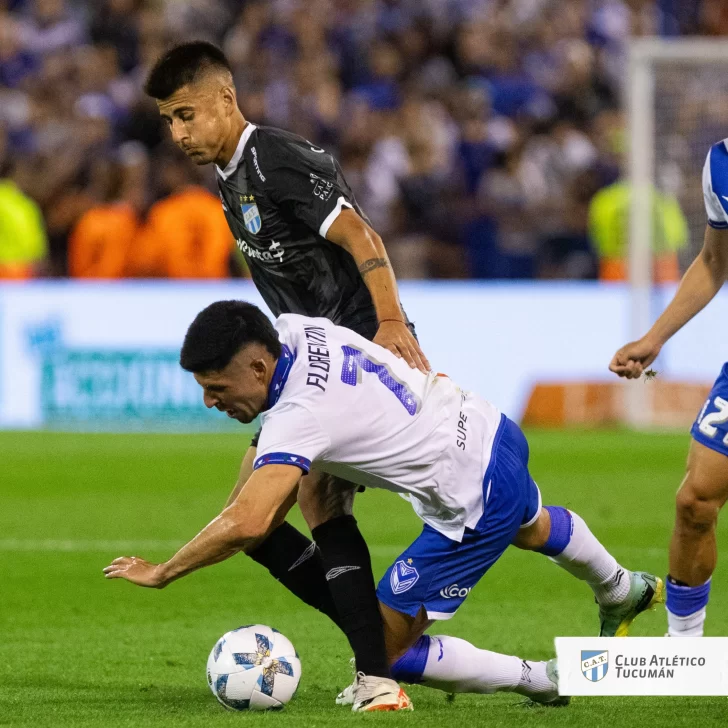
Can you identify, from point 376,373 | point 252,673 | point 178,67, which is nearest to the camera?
point 376,373

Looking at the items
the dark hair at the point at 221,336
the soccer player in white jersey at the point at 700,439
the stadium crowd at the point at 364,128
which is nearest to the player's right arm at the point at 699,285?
the soccer player in white jersey at the point at 700,439

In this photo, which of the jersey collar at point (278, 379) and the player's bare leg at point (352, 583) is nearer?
the jersey collar at point (278, 379)

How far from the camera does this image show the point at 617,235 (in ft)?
55.1

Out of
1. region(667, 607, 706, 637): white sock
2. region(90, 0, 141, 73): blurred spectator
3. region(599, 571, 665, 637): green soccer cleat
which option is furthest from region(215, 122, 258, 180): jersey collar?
region(90, 0, 141, 73): blurred spectator

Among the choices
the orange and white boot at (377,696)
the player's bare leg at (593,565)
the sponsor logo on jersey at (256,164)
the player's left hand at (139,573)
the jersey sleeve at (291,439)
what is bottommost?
the orange and white boot at (377,696)

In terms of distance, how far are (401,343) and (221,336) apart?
2.31ft

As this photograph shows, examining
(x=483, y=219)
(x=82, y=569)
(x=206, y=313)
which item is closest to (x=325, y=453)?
(x=206, y=313)

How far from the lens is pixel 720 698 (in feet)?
16.0

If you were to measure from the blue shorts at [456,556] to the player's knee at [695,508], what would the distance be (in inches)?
32.8

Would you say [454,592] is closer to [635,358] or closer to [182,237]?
[635,358]

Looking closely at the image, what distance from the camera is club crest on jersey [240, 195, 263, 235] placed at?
528 centimetres

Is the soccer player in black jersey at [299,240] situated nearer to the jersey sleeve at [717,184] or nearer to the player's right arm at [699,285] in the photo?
the player's right arm at [699,285]

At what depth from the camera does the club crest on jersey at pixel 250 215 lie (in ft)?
17.3

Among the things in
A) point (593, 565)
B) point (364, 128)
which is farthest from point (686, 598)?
point (364, 128)
